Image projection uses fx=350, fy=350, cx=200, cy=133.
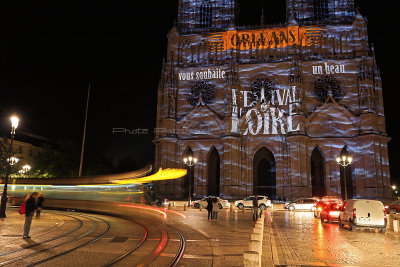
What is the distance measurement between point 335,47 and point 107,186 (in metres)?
34.2

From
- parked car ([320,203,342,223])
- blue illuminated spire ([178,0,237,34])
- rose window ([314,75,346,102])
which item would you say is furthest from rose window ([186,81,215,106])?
parked car ([320,203,342,223])

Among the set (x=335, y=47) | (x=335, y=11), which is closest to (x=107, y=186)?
(x=335, y=47)

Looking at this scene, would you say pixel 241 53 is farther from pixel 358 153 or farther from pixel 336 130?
pixel 358 153

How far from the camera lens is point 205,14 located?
4988 cm

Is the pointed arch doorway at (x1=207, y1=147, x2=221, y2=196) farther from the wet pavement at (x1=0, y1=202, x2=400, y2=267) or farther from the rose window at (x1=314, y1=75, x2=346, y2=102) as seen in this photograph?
the wet pavement at (x1=0, y1=202, x2=400, y2=267)

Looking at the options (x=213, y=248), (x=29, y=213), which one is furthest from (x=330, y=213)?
(x=29, y=213)

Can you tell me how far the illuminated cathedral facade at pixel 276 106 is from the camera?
40.8 meters

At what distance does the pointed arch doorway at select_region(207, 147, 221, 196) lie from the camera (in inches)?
1794

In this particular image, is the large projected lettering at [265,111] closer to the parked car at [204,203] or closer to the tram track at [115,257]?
the parked car at [204,203]

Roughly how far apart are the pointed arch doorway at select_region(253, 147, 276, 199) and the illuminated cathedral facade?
0.14 metres

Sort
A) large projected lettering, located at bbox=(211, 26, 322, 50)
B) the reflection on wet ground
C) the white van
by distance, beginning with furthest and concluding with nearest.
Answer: large projected lettering, located at bbox=(211, 26, 322, 50) → the white van → the reflection on wet ground

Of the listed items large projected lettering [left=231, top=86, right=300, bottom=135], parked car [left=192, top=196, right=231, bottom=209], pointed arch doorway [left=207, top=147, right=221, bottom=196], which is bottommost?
parked car [left=192, top=196, right=231, bottom=209]

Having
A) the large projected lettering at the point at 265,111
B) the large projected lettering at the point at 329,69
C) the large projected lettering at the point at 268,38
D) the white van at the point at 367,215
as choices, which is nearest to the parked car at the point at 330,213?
the white van at the point at 367,215

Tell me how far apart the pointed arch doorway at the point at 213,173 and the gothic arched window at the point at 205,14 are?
1794 centimetres
